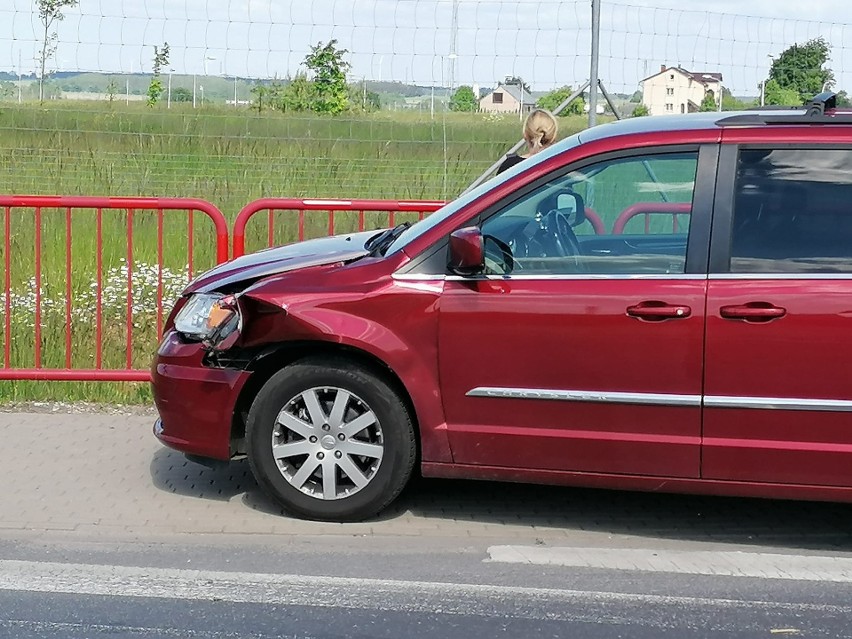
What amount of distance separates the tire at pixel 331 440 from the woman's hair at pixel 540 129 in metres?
3.48

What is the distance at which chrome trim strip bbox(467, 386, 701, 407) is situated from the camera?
4926 millimetres

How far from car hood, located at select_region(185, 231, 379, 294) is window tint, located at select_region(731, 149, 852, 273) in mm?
1636

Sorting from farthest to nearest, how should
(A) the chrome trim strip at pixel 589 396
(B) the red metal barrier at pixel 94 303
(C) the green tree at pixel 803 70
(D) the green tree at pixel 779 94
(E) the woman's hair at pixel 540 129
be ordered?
(C) the green tree at pixel 803 70, (D) the green tree at pixel 779 94, (E) the woman's hair at pixel 540 129, (B) the red metal barrier at pixel 94 303, (A) the chrome trim strip at pixel 589 396

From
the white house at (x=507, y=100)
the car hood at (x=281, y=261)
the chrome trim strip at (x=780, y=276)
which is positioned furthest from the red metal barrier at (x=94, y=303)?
the white house at (x=507, y=100)

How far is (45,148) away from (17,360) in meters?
6.81

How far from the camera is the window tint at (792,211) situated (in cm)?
490

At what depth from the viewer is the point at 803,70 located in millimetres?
10727

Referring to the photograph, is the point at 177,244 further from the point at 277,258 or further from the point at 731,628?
the point at 731,628

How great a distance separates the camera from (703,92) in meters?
10.9

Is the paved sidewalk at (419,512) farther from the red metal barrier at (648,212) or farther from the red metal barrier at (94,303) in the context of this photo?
the red metal barrier at (648,212)

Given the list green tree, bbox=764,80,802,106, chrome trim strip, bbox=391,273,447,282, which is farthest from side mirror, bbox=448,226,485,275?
green tree, bbox=764,80,802,106

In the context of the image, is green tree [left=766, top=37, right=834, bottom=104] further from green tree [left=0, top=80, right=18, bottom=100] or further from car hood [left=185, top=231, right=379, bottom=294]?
green tree [left=0, top=80, right=18, bottom=100]

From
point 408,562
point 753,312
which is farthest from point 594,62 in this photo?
point 408,562

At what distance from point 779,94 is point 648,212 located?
17.9 ft
